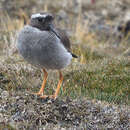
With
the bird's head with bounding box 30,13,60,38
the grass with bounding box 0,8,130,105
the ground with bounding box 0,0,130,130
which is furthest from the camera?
the grass with bounding box 0,8,130,105

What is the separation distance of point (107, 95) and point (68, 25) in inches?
321

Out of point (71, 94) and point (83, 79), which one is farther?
point (83, 79)

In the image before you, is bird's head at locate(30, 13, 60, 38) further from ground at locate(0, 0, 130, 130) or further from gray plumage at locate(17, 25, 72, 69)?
ground at locate(0, 0, 130, 130)

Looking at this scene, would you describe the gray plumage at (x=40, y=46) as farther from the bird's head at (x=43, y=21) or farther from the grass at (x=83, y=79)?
the grass at (x=83, y=79)

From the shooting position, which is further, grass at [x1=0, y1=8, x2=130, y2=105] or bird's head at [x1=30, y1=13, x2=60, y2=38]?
grass at [x1=0, y1=8, x2=130, y2=105]

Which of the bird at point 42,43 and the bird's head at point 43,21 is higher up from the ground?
the bird's head at point 43,21

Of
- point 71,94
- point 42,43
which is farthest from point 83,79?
point 42,43

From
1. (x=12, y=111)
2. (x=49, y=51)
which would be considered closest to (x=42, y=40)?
(x=49, y=51)

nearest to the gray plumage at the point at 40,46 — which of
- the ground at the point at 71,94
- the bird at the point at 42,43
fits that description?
the bird at the point at 42,43

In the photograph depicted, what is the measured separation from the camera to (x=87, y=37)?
12305 mm

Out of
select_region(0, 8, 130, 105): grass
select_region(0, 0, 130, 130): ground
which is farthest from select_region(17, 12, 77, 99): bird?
select_region(0, 8, 130, 105): grass

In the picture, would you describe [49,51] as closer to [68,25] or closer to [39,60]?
[39,60]

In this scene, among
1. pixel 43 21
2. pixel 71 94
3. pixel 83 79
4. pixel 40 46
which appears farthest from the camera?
pixel 83 79

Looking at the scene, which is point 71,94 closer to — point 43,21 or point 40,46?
point 40,46
